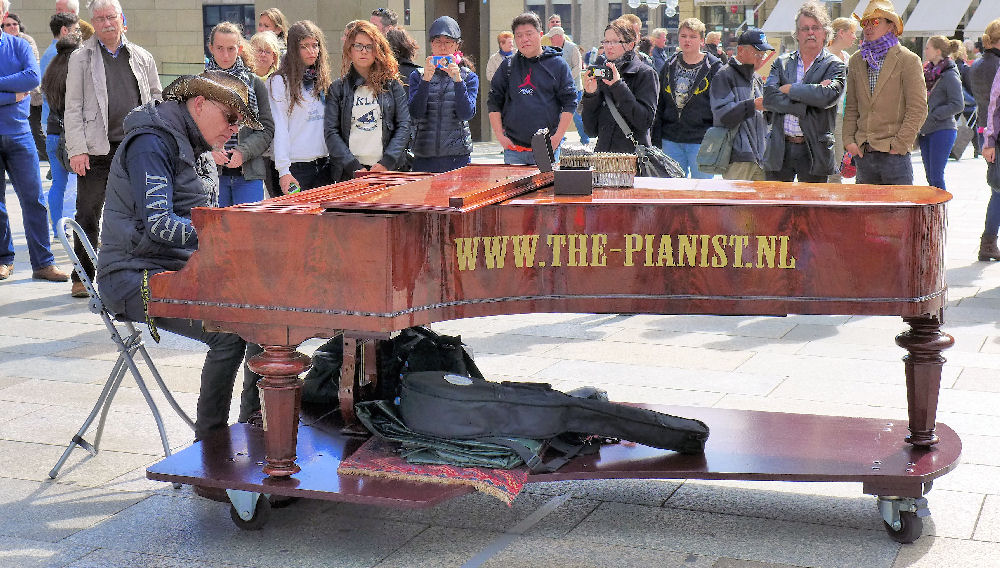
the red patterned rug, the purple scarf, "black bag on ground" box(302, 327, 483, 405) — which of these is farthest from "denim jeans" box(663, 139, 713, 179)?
the red patterned rug

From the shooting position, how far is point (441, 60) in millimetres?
7836

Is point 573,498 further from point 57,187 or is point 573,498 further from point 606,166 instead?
point 57,187

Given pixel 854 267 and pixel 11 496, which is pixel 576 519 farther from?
pixel 11 496

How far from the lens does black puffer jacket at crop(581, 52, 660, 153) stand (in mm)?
7852

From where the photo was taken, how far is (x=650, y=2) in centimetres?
2686

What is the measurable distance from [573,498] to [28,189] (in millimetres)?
5805

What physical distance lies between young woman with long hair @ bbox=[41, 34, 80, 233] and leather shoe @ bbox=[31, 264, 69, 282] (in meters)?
0.40

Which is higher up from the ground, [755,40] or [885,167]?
[755,40]

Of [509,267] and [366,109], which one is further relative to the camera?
[366,109]

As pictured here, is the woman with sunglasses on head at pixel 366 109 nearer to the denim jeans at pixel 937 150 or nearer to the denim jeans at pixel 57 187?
the denim jeans at pixel 57 187

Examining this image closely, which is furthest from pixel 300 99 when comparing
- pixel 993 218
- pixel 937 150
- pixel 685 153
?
pixel 993 218

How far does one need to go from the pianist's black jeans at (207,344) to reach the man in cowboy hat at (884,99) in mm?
4691

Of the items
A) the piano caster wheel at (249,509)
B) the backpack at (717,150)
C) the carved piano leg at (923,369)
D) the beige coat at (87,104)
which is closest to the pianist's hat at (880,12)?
the backpack at (717,150)

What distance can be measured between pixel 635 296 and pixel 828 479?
→ 92 centimetres
